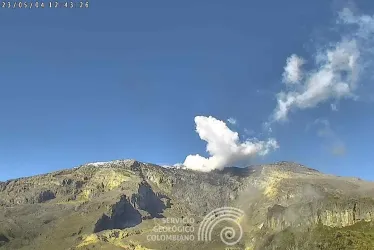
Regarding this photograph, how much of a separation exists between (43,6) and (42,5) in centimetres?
29

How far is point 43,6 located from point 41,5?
65 centimetres

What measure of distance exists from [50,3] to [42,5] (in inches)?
115

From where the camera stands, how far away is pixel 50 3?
101 meters

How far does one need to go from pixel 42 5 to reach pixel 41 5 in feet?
1.43

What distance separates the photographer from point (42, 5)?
102875 millimetres

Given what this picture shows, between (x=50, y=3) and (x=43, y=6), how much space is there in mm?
2765

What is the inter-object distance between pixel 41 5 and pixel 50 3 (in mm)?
3344

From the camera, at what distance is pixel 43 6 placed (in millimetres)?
102875

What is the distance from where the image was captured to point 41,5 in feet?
339
